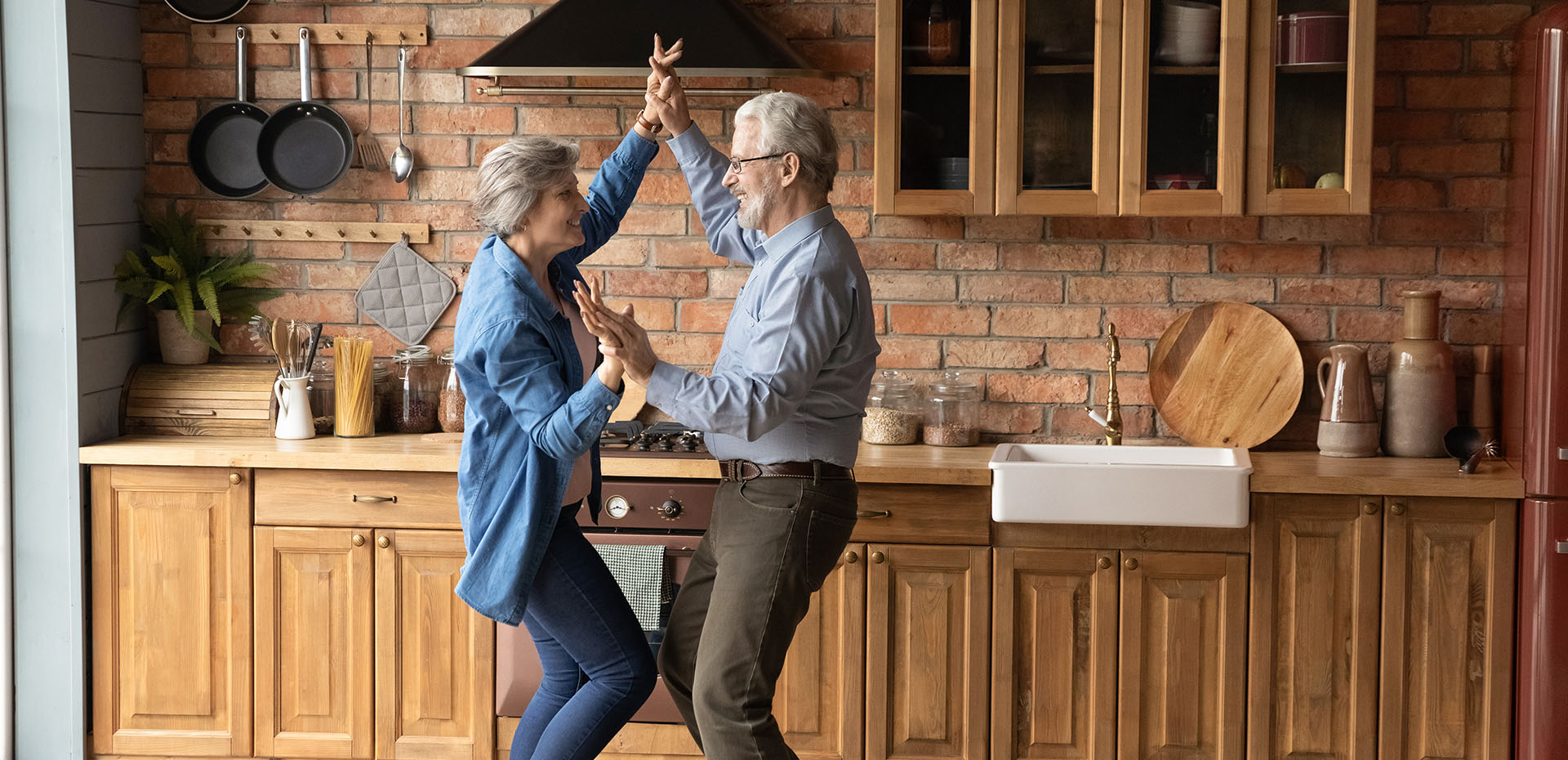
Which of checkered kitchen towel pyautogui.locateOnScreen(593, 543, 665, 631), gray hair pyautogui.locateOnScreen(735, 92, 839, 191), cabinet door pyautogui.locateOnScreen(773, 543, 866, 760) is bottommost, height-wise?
cabinet door pyautogui.locateOnScreen(773, 543, 866, 760)

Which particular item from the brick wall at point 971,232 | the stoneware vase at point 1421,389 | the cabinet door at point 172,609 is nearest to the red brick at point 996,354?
the brick wall at point 971,232

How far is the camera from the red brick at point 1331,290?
3398mm

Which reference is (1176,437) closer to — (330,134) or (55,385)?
(330,134)

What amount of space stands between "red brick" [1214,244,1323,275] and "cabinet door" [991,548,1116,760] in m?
0.88

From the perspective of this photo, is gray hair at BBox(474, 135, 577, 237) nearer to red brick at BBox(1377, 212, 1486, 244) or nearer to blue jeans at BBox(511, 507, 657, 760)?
blue jeans at BBox(511, 507, 657, 760)

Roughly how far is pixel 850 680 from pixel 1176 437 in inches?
41.9

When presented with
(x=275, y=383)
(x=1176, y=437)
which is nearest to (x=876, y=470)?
(x=1176, y=437)

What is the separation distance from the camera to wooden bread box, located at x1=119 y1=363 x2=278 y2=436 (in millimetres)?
3393

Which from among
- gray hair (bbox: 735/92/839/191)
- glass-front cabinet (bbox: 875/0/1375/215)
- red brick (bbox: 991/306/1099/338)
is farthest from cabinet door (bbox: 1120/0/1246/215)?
gray hair (bbox: 735/92/839/191)

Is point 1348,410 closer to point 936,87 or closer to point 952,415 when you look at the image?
point 952,415

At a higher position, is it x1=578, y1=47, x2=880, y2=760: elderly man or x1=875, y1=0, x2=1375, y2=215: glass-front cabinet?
x1=875, y1=0, x2=1375, y2=215: glass-front cabinet

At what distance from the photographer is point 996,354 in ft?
11.5

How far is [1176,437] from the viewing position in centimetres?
347

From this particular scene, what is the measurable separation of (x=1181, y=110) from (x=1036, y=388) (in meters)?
0.79
